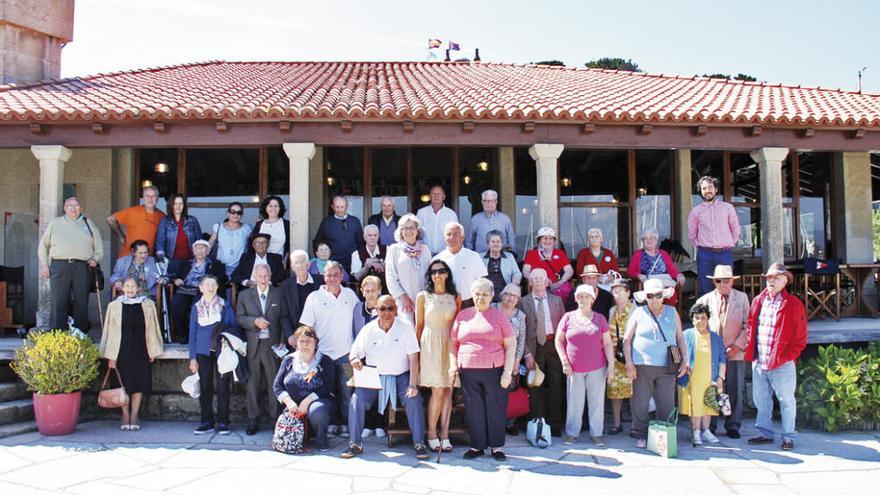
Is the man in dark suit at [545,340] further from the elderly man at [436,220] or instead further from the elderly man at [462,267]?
the elderly man at [436,220]

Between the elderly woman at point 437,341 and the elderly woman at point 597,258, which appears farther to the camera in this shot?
the elderly woman at point 597,258

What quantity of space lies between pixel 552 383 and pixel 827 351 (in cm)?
311

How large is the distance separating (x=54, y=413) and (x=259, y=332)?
202 centimetres

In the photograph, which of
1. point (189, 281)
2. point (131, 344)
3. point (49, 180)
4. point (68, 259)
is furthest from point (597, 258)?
point (49, 180)

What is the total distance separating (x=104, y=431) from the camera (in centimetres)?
630

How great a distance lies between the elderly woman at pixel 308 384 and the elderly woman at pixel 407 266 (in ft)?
2.77

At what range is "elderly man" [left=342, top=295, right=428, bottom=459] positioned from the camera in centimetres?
552

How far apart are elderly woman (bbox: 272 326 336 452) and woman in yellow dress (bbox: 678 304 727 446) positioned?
3261mm

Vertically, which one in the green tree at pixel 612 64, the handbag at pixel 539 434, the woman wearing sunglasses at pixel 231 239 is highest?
the green tree at pixel 612 64

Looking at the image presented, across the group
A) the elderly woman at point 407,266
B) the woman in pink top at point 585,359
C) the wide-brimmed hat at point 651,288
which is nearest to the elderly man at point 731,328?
the wide-brimmed hat at point 651,288

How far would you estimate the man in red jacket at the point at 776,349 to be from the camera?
5730mm

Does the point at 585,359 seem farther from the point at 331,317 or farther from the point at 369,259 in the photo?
the point at 369,259

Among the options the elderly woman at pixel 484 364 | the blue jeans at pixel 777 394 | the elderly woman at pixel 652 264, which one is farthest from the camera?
the elderly woman at pixel 652 264

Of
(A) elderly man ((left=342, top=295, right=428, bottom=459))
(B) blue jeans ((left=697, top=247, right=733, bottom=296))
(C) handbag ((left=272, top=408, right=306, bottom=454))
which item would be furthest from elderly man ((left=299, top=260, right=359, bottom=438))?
(B) blue jeans ((left=697, top=247, right=733, bottom=296))
